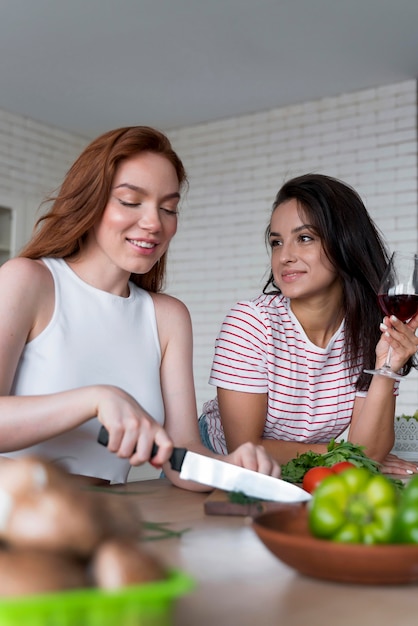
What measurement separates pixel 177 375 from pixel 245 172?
4.49 meters

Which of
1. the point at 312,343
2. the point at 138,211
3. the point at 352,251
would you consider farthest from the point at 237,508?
the point at 352,251

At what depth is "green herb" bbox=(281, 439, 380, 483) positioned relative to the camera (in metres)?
1.63

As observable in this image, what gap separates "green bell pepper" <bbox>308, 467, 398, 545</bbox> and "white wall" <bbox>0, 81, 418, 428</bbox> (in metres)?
4.52

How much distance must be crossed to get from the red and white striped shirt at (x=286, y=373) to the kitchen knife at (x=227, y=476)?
0.96 metres

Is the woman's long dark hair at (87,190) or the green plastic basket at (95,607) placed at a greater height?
the woman's long dark hair at (87,190)

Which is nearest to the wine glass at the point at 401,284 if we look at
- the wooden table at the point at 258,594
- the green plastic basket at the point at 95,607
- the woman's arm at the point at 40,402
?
the woman's arm at the point at 40,402

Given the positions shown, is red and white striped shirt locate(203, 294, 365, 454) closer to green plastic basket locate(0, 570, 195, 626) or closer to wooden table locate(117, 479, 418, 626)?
wooden table locate(117, 479, 418, 626)

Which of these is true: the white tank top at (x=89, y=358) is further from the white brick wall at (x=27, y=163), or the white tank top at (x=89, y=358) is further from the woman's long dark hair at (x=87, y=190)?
the white brick wall at (x=27, y=163)

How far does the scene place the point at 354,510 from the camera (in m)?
0.85

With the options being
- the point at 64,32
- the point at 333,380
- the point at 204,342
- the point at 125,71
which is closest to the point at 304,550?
the point at 333,380

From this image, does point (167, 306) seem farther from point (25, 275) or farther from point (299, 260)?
point (299, 260)

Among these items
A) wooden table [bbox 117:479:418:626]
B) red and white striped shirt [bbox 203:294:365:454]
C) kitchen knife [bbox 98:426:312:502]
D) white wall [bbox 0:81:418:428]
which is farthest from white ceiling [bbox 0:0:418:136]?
wooden table [bbox 117:479:418:626]

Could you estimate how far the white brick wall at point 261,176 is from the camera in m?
5.39

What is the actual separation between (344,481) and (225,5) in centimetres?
396
